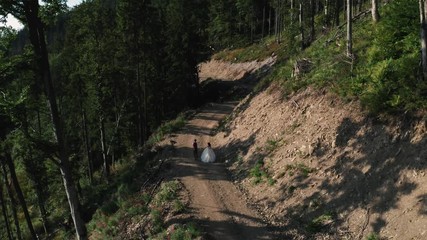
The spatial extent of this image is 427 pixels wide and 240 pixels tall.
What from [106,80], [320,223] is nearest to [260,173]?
[320,223]

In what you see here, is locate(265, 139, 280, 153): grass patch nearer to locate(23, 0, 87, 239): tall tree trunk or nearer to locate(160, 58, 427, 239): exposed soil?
locate(160, 58, 427, 239): exposed soil

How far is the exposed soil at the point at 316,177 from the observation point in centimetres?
1317

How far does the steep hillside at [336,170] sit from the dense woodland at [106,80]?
1.36 metres

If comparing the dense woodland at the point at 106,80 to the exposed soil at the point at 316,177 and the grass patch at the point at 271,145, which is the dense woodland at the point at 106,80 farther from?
the grass patch at the point at 271,145

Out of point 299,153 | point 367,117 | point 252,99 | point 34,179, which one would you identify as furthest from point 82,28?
point 367,117

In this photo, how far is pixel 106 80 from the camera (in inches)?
1330

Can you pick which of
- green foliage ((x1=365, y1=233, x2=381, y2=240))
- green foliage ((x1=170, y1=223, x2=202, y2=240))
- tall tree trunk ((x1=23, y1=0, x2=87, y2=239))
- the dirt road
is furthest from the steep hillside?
tall tree trunk ((x1=23, y1=0, x2=87, y2=239))

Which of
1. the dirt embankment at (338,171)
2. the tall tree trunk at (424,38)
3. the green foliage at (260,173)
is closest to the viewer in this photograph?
the dirt embankment at (338,171)

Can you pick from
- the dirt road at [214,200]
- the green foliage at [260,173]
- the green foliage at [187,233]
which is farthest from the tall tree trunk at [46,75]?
the green foliage at [260,173]

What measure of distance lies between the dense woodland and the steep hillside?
1.36 m

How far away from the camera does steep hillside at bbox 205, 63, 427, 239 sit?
12.9 m

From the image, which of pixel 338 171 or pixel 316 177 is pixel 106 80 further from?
pixel 338 171

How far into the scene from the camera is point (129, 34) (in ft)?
114

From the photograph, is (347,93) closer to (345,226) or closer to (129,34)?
(345,226)
